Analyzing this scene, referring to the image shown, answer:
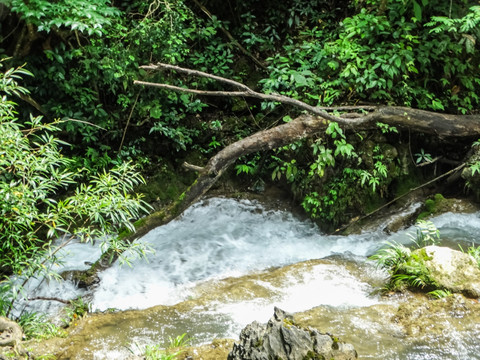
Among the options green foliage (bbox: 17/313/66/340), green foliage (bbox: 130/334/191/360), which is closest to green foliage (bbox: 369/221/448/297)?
green foliage (bbox: 130/334/191/360)

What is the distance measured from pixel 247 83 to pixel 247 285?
4004 millimetres

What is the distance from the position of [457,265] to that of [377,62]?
311cm

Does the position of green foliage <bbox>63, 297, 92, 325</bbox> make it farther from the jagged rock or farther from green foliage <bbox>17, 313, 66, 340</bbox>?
the jagged rock

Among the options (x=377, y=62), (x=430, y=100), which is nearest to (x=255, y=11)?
(x=377, y=62)

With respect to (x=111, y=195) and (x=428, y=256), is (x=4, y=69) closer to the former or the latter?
(x=111, y=195)

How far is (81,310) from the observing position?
16.5ft

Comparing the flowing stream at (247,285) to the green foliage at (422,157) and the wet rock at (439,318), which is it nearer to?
the wet rock at (439,318)

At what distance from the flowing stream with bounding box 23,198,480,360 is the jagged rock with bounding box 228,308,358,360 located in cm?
66

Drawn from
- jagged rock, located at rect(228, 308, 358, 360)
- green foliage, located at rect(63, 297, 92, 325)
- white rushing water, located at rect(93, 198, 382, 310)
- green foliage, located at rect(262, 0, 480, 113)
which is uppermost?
green foliage, located at rect(262, 0, 480, 113)

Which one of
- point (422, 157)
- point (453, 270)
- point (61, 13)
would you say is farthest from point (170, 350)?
Answer: point (422, 157)

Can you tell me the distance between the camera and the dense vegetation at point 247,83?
6250 mm

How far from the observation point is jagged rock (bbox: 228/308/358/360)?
3133 mm

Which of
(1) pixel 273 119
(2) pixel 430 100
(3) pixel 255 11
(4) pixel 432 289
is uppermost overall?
(3) pixel 255 11

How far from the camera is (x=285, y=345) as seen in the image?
3168 millimetres
